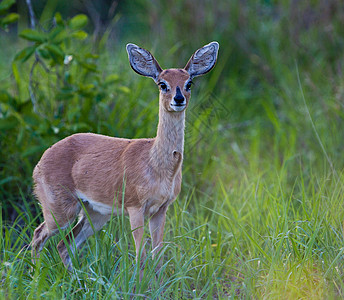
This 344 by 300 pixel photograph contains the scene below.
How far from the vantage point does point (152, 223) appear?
3.91 meters

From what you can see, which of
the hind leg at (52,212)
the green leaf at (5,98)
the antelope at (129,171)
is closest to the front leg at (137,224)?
the antelope at (129,171)

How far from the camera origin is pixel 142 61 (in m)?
3.78

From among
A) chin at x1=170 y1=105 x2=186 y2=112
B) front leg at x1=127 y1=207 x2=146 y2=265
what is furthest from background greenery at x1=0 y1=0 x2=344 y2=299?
chin at x1=170 y1=105 x2=186 y2=112

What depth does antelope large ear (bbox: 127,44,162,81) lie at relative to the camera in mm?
3746

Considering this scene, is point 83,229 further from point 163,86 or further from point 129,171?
point 163,86

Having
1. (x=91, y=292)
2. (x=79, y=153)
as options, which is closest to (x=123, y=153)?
(x=79, y=153)

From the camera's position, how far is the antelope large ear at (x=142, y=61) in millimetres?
3746

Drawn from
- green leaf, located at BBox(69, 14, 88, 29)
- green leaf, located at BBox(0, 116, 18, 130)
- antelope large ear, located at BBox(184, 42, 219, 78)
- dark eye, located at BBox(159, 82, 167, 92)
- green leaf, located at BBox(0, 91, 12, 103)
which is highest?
antelope large ear, located at BBox(184, 42, 219, 78)

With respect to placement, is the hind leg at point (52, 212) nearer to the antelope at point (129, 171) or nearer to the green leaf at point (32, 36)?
the antelope at point (129, 171)

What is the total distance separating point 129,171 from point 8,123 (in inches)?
63.0

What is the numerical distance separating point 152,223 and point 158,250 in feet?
0.75

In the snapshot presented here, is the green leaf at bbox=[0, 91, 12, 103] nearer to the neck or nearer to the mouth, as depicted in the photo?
the neck

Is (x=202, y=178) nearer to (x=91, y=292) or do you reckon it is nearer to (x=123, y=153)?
(x=123, y=153)

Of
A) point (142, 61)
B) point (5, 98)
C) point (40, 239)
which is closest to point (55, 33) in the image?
point (5, 98)
